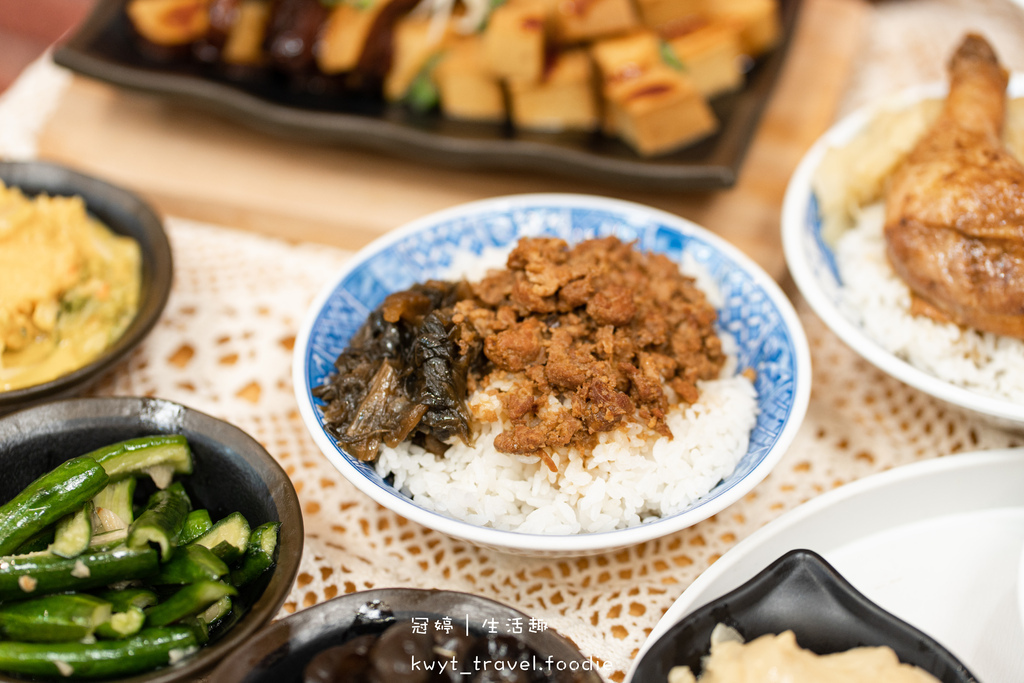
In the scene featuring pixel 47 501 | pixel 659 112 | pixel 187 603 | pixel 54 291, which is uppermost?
pixel 659 112

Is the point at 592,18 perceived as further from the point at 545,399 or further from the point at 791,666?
the point at 791,666

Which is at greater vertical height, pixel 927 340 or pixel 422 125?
pixel 422 125

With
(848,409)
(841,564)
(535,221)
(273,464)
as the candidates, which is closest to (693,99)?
(535,221)

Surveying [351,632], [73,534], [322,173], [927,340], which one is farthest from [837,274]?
[73,534]

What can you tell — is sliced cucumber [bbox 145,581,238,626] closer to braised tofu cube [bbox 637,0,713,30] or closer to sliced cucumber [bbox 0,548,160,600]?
sliced cucumber [bbox 0,548,160,600]

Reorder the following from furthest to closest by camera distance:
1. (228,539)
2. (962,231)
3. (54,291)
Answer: (54,291)
(962,231)
(228,539)

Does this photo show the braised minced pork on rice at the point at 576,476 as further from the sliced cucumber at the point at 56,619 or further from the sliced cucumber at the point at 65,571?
the sliced cucumber at the point at 56,619
